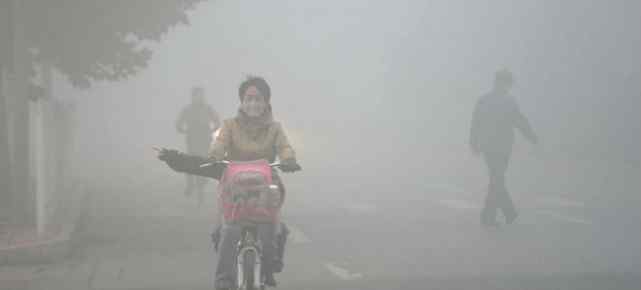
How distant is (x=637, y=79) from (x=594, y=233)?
350 inches

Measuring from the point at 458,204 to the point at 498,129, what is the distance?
3315 millimetres

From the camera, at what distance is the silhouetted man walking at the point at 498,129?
9.70 metres

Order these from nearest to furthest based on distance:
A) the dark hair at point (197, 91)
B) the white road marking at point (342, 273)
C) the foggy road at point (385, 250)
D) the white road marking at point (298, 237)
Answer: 1. the foggy road at point (385, 250)
2. the white road marking at point (342, 273)
3. the white road marking at point (298, 237)
4. the dark hair at point (197, 91)

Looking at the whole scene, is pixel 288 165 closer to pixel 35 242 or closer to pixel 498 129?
pixel 35 242

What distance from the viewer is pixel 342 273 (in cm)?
721

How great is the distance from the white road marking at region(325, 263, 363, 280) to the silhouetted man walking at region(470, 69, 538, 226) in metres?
2.99

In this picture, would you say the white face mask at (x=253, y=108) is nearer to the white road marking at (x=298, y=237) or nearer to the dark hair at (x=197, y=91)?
the white road marking at (x=298, y=237)

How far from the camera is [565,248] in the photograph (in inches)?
333

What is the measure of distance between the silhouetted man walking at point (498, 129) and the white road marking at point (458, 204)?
8.06ft

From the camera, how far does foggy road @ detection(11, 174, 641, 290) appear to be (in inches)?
271

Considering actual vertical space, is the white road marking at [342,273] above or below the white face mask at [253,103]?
below

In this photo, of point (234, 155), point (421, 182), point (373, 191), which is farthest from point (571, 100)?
point (234, 155)

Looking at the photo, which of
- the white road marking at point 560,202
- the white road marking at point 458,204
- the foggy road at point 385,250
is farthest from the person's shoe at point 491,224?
the white road marking at point 560,202

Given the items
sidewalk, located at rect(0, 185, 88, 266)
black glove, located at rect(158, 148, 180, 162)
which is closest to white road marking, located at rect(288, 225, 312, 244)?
sidewalk, located at rect(0, 185, 88, 266)
